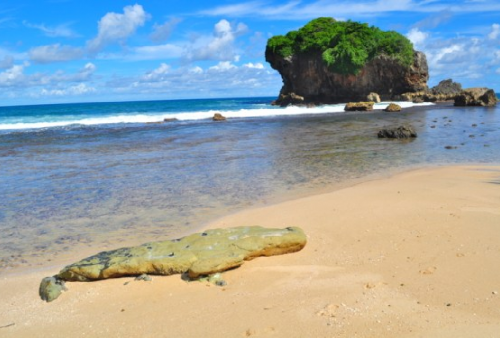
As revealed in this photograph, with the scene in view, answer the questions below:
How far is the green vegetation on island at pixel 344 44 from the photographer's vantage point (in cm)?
4938

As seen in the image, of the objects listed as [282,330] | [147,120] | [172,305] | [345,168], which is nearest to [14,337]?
[172,305]

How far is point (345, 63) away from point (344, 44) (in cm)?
205

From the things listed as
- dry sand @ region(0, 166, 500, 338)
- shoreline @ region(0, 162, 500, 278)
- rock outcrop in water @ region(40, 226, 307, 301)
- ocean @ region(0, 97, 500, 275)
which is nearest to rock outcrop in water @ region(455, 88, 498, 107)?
ocean @ region(0, 97, 500, 275)

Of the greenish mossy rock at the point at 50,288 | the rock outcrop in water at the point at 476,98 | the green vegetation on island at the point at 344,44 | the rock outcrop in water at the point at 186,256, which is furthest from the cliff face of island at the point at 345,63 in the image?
the greenish mossy rock at the point at 50,288

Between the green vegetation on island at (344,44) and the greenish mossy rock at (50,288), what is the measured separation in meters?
47.2

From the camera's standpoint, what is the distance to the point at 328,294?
168 inches

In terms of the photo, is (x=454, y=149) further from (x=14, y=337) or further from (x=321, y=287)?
(x=14, y=337)

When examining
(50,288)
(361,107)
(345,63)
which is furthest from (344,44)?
(50,288)

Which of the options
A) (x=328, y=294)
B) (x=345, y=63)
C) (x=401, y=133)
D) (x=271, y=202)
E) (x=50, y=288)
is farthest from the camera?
(x=345, y=63)

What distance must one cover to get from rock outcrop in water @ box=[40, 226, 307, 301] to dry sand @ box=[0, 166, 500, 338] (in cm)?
10

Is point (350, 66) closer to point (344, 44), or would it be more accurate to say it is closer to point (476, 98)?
point (344, 44)

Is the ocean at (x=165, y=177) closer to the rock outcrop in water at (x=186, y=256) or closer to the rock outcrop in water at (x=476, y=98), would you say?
the rock outcrop in water at (x=186, y=256)

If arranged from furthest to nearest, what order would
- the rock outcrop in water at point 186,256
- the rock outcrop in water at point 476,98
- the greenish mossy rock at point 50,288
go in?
1. the rock outcrop in water at point 476,98
2. the rock outcrop in water at point 186,256
3. the greenish mossy rock at point 50,288

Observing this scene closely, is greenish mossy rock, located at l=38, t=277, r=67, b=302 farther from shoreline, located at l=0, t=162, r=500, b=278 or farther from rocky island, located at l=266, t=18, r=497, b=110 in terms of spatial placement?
rocky island, located at l=266, t=18, r=497, b=110
